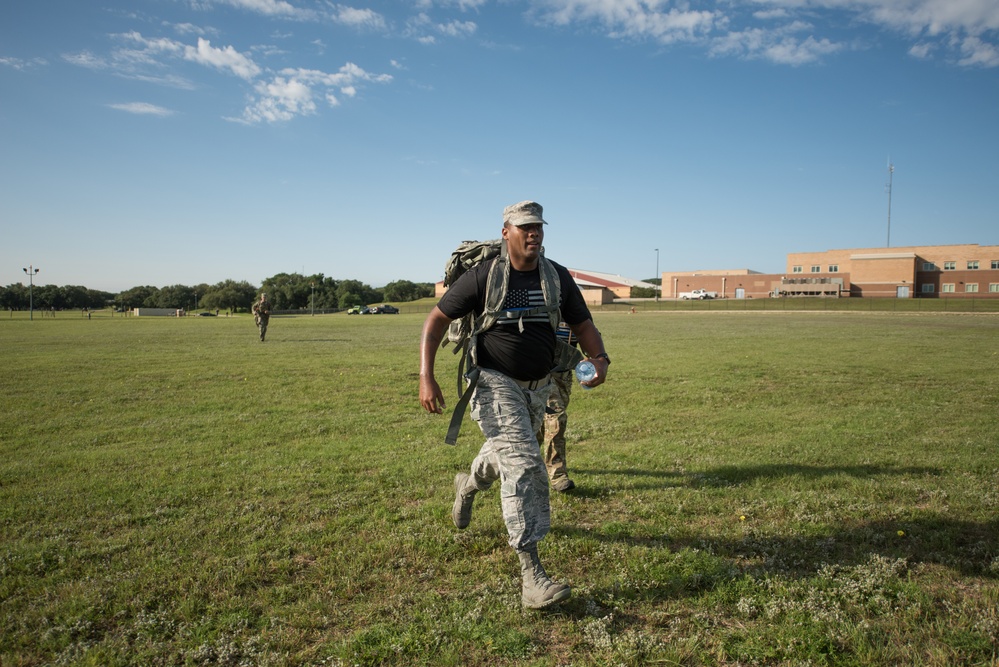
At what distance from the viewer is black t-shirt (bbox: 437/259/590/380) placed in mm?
4090

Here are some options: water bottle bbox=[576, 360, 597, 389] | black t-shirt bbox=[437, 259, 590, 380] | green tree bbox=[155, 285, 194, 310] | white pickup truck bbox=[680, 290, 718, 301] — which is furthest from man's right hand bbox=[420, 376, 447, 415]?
green tree bbox=[155, 285, 194, 310]

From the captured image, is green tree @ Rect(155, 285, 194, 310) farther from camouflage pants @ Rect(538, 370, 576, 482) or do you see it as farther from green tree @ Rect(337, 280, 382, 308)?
camouflage pants @ Rect(538, 370, 576, 482)

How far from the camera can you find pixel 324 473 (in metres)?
6.42

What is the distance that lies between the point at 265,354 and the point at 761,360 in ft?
51.8

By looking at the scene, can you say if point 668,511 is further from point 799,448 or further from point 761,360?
point 761,360

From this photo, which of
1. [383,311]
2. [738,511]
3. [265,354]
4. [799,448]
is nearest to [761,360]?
[799,448]

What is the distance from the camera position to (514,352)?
4082mm

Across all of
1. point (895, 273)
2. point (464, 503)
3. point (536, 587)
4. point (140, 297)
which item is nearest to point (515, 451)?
point (536, 587)

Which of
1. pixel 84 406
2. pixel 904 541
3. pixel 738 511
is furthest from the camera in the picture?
pixel 84 406

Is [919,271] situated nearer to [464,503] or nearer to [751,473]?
[751,473]

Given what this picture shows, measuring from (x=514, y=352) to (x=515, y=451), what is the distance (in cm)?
68

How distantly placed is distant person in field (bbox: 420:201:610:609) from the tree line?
408 feet

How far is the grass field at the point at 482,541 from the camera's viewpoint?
323cm

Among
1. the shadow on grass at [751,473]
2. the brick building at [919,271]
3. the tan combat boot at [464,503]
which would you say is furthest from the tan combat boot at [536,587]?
the brick building at [919,271]
